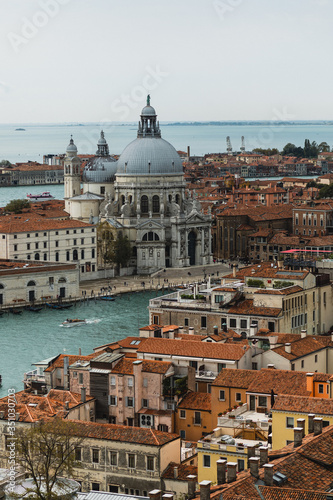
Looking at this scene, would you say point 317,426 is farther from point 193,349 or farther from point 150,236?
point 150,236

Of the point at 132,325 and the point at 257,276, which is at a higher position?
the point at 257,276

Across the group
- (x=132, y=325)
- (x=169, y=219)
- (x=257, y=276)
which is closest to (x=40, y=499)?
(x=257, y=276)

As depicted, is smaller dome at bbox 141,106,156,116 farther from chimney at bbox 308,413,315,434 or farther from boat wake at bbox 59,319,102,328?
chimney at bbox 308,413,315,434

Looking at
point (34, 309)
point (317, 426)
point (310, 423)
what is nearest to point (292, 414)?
point (310, 423)

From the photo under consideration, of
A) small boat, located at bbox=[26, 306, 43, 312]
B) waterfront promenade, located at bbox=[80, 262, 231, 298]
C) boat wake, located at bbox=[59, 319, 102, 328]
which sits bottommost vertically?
waterfront promenade, located at bbox=[80, 262, 231, 298]

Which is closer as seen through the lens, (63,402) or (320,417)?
(320,417)

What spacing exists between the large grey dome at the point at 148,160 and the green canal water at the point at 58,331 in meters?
10.1

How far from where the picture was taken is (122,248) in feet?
148

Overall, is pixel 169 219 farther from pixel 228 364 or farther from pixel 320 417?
pixel 320 417

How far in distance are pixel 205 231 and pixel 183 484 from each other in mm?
34689

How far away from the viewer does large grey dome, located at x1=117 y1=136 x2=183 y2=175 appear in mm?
48531

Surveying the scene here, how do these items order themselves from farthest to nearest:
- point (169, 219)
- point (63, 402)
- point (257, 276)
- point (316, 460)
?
point (169, 219), point (257, 276), point (63, 402), point (316, 460)

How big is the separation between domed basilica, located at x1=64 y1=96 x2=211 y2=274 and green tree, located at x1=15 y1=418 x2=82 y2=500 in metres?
31.3

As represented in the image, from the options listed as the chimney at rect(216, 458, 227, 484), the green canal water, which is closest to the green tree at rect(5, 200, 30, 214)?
the green canal water
